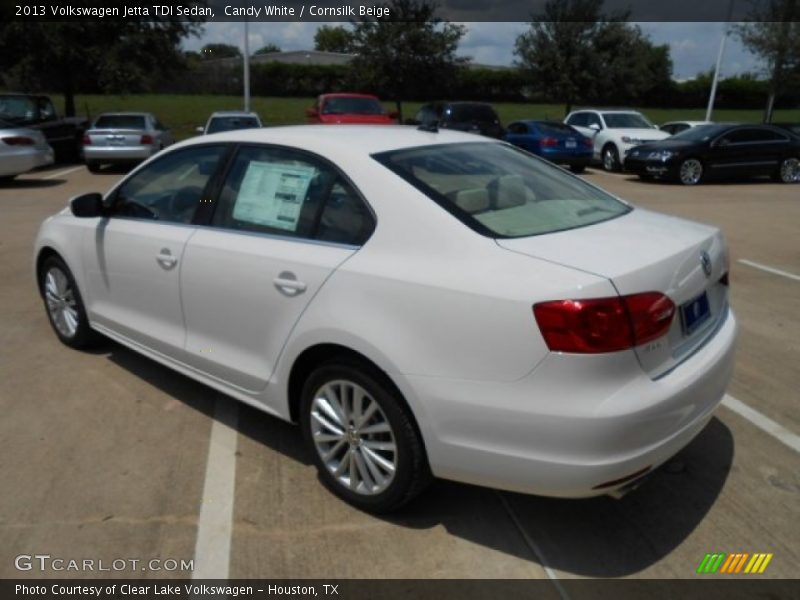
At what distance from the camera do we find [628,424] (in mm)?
2381

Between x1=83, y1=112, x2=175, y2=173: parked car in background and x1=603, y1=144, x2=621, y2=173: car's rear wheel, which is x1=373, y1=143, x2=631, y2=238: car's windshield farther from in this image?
x1=603, y1=144, x2=621, y2=173: car's rear wheel

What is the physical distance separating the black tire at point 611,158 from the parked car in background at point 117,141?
11.5 m

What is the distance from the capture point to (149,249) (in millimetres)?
3787

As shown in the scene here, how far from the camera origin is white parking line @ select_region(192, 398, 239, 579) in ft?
8.92

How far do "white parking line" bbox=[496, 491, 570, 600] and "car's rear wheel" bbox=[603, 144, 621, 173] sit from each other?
54.2 ft

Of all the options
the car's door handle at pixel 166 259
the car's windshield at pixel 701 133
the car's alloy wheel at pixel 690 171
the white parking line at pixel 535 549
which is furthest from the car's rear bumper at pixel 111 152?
the white parking line at pixel 535 549

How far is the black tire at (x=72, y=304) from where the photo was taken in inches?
180

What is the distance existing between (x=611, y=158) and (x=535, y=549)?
17.0m

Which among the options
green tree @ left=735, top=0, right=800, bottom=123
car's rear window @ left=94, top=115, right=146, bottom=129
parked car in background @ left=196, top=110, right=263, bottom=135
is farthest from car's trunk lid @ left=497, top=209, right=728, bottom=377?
green tree @ left=735, top=0, right=800, bottom=123

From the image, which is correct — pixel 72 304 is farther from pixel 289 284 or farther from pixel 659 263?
pixel 659 263

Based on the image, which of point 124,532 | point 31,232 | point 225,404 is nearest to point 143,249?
point 225,404

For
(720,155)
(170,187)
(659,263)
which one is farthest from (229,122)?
(659,263)
